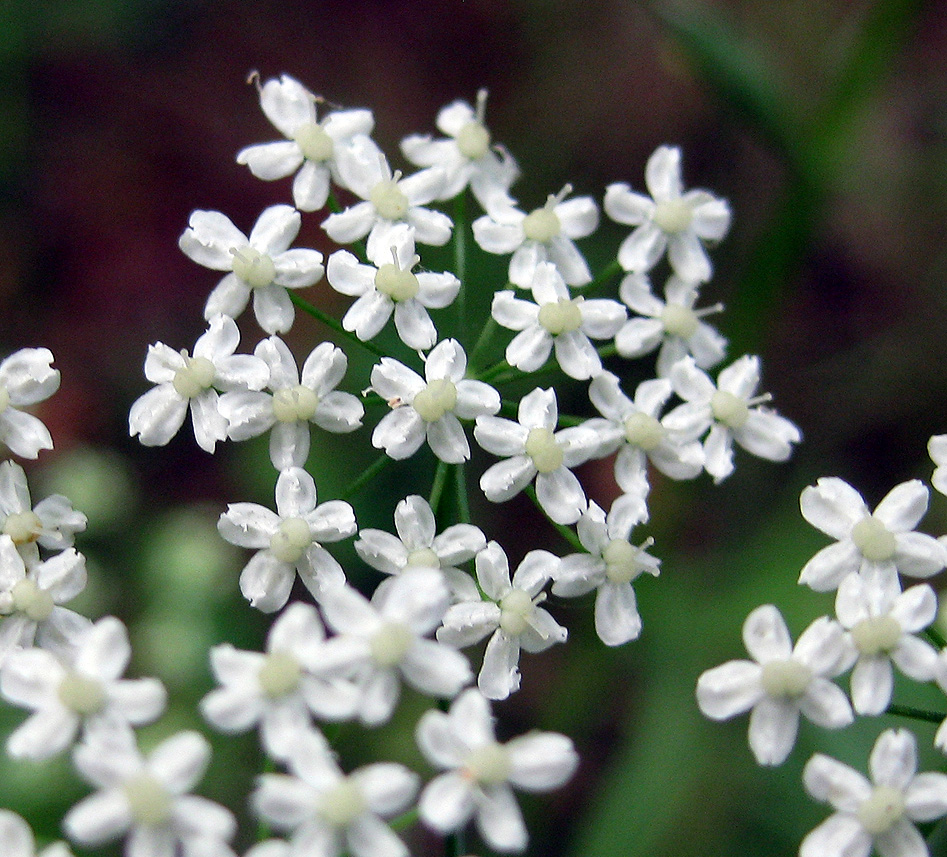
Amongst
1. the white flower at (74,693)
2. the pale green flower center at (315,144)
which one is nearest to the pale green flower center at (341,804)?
the white flower at (74,693)

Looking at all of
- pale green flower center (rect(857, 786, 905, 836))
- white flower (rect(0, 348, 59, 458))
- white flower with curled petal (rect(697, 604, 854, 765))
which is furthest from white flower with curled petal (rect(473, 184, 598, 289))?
pale green flower center (rect(857, 786, 905, 836))

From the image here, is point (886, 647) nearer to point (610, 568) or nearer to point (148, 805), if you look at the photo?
point (610, 568)

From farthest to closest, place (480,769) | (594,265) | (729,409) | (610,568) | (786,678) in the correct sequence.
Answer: (594,265) < (729,409) < (610,568) < (786,678) < (480,769)

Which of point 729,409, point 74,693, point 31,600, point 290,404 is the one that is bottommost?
point 31,600

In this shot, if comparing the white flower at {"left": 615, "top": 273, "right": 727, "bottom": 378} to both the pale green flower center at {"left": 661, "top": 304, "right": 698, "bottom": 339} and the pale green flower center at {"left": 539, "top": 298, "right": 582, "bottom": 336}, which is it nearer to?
the pale green flower center at {"left": 661, "top": 304, "right": 698, "bottom": 339}

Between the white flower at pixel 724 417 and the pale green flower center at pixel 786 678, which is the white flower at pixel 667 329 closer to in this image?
the white flower at pixel 724 417

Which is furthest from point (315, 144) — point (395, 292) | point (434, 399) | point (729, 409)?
point (729, 409)

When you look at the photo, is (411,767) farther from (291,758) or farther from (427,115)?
(427,115)
